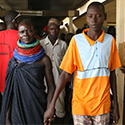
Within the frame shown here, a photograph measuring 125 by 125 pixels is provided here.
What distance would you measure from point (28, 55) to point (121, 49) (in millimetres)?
1340

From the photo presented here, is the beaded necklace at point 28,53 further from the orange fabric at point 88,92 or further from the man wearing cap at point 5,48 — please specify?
the man wearing cap at point 5,48

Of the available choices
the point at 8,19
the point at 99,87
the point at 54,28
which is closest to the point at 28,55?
the point at 99,87

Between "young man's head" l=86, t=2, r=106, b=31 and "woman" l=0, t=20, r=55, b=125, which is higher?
"young man's head" l=86, t=2, r=106, b=31

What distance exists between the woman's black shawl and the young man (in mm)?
197

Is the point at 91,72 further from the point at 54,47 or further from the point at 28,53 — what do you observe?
the point at 54,47

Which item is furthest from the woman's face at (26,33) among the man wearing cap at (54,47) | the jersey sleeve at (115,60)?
the man wearing cap at (54,47)

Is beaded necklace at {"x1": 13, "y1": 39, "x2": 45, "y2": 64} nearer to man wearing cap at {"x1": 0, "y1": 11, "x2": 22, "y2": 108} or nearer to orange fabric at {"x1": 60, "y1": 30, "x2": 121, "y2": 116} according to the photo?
orange fabric at {"x1": 60, "y1": 30, "x2": 121, "y2": 116}

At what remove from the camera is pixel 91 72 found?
1.72 m

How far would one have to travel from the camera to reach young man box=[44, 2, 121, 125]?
1.71 meters

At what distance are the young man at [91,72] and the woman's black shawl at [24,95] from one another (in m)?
0.20

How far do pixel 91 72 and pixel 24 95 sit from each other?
0.77m

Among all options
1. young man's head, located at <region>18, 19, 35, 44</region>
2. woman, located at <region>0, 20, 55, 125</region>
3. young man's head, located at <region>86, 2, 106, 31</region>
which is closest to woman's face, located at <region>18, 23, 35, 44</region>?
young man's head, located at <region>18, 19, 35, 44</region>

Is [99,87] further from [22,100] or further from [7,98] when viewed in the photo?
[7,98]

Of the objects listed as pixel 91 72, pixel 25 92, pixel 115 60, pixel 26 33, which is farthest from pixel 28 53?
pixel 115 60
